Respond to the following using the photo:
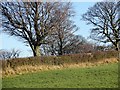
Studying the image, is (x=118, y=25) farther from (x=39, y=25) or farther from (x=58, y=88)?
(x=58, y=88)

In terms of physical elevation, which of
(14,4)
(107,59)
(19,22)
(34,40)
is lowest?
(107,59)

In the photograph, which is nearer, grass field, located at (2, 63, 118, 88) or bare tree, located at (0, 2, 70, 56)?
grass field, located at (2, 63, 118, 88)

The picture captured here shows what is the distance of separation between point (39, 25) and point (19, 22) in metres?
2.54

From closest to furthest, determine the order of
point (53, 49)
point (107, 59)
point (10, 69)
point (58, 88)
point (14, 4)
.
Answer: point (58, 88) < point (10, 69) < point (107, 59) < point (14, 4) < point (53, 49)

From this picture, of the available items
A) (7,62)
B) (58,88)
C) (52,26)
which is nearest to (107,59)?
(52,26)

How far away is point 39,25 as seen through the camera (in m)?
33.5

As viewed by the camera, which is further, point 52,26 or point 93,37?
point 93,37

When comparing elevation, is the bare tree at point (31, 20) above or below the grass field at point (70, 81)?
above

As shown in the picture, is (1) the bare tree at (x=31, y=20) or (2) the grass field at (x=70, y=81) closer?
(2) the grass field at (x=70, y=81)

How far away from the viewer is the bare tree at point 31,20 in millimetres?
32594

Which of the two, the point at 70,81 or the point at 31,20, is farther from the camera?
the point at 31,20

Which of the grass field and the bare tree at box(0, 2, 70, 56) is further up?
the bare tree at box(0, 2, 70, 56)

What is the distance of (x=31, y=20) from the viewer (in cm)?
3347

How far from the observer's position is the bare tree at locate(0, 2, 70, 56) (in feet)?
107
